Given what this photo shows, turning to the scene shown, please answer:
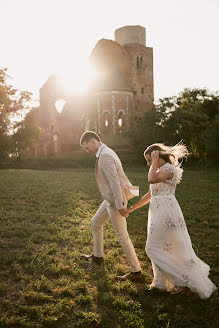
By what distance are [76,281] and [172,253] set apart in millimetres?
1541

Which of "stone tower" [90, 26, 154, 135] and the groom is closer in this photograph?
the groom

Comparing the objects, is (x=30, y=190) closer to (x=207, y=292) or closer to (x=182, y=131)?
(x=207, y=292)

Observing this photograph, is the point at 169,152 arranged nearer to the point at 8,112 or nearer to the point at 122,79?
the point at 8,112

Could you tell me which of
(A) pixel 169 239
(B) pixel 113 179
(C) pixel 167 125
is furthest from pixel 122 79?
(A) pixel 169 239

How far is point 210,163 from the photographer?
27484mm

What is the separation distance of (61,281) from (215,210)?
6.95 m

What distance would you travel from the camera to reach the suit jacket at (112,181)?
15.1ft

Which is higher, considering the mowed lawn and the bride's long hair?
the bride's long hair

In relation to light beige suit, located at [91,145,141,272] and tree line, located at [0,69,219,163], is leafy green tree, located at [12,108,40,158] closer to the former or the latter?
tree line, located at [0,69,219,163]

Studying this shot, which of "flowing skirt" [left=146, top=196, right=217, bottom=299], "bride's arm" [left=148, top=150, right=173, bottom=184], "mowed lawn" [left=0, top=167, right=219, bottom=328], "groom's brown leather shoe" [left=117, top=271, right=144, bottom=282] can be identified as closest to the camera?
"mowed lawn" [left=0, top=167, right=219, bottom=328]

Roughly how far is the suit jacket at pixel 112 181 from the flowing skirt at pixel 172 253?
0.52 metres

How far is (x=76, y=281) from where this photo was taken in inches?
186

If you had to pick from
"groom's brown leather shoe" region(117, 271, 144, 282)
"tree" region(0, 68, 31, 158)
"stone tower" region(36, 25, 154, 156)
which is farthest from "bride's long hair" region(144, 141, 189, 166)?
"stone tower" region(36, 25, 154, 156)

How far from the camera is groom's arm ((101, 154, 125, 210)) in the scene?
4.60 metres
